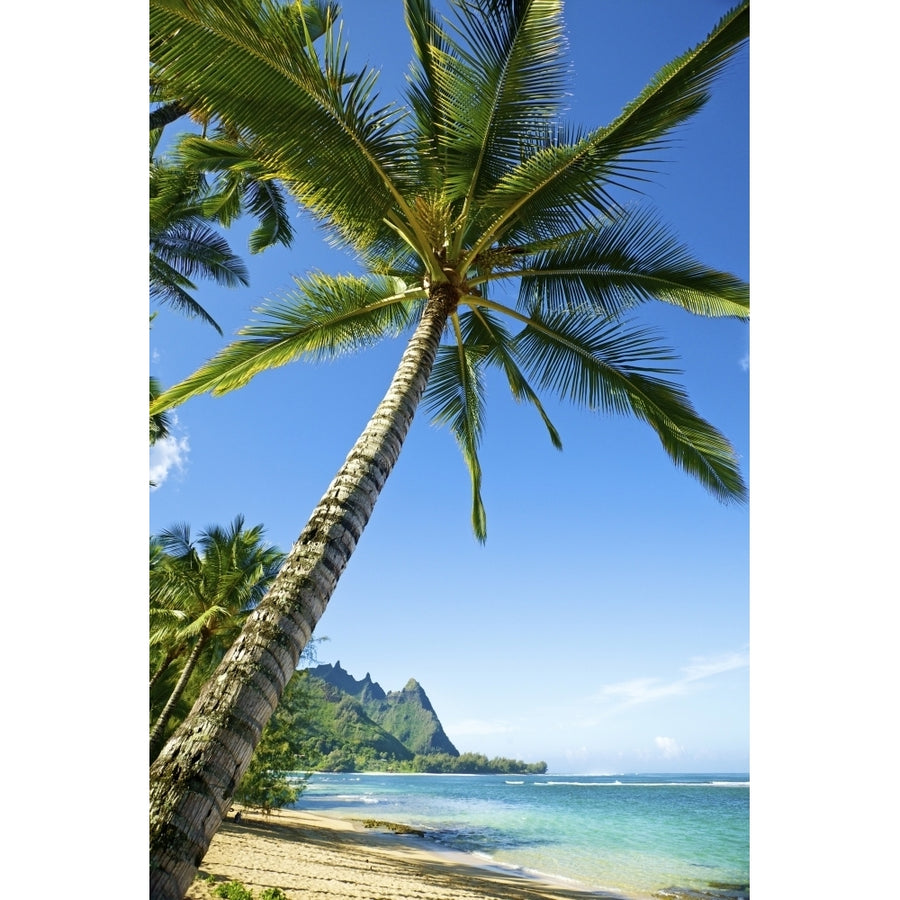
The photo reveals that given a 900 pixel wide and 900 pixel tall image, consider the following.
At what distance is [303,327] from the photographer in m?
4.61

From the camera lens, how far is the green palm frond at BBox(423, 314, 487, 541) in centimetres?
605

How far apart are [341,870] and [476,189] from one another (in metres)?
12.6

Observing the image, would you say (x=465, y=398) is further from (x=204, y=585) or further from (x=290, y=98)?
(x=204, y=585)

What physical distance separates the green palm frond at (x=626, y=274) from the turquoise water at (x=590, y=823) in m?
7.88

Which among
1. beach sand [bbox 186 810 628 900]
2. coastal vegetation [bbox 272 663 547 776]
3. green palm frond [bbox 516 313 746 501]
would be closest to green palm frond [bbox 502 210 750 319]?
green palm frond [bbox 516 313 746 501]

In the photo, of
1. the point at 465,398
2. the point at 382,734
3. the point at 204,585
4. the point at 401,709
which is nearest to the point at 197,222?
the point at 465,398

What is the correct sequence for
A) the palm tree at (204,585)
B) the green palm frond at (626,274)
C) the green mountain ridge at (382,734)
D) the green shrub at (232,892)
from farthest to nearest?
the green mountain ridge at (382,734) < the palm tree at (204,585) < the green shrub at (232,892) < the green palm frond at (626,274)

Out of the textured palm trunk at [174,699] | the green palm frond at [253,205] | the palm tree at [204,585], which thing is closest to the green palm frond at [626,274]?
the green palm frond at [253,205]

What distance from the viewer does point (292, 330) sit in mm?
4570

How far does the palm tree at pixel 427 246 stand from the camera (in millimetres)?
2311

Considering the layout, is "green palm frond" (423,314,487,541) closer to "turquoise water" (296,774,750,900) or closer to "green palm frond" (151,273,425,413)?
"green palm frond" (151,273,425,413)

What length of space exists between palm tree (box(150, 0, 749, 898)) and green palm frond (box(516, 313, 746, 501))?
15 millimetres

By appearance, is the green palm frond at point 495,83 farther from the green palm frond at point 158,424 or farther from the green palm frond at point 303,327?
the green palm frond at point 158,424
